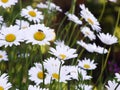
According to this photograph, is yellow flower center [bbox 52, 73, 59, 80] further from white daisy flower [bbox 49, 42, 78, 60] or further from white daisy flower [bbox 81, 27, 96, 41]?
white daisy flower [bbox 81, 27, 96, 41]

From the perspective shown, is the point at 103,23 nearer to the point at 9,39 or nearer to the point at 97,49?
the point at 97,49

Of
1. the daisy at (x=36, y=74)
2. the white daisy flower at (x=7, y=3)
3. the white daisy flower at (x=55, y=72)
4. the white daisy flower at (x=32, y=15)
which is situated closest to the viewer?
the white daisy flower at (x=55, y=72)

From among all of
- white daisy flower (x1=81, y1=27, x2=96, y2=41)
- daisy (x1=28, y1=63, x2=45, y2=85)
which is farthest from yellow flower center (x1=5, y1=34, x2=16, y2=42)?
white daisy flower (x1=81, y1=27, x2=96, y2=41)

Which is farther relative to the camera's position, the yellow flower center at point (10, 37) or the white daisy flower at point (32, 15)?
the white daisy flower at point (32, 15)

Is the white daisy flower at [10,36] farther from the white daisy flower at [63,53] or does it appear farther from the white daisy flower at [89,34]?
the white daisy flower at [89,34]

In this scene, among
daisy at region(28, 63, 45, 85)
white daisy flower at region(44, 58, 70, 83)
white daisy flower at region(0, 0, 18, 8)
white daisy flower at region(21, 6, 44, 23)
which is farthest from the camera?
white daisy flower at region(21, 6, 44, 23)

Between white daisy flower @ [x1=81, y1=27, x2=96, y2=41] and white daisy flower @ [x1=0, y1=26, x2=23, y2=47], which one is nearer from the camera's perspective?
white daisy flower @ [x1=0, y1=26, x2=23, y2=47]

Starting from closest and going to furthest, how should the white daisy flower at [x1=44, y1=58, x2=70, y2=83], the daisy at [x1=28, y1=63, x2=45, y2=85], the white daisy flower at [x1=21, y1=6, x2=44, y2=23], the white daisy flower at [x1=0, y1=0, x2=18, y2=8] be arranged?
the white daisy flower at [x1=44, y1=58, x2=70, y2=83] → the daisy at [x1=28, y1=63, x2=45, y2=85] → the white daisy flower at [x1=0, y1=0, x2=18, y2=8] → the white daisy flower at [x1=21, y1=6, x2=44, y2=23]

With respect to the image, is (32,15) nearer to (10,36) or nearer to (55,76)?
(10,36)

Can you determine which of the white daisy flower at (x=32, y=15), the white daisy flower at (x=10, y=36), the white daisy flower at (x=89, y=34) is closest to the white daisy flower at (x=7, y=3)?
the white daisy flower at (x=32, y=15)

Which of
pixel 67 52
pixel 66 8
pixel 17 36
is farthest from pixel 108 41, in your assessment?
pixel 66 8
